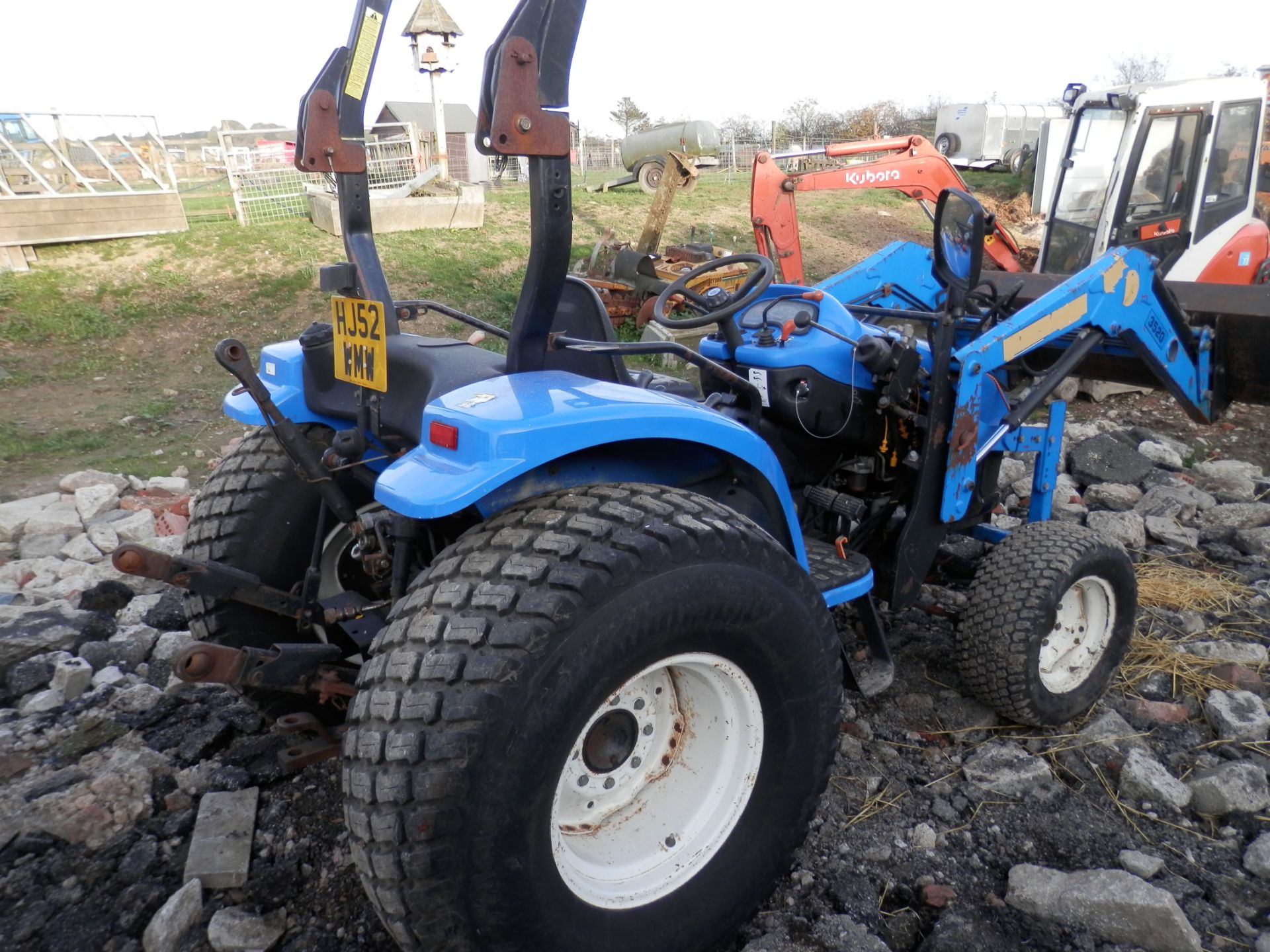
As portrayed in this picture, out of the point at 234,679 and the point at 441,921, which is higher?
the point at 234,679

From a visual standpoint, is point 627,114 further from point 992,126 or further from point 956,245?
point 956,245

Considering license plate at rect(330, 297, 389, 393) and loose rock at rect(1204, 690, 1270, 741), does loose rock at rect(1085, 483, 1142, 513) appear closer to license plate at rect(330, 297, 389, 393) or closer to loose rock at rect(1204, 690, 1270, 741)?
loose rock at rect(1204, 690, 1270, 741)

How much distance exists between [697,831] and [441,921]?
2.32 feet

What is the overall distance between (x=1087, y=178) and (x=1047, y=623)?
713 centimetres

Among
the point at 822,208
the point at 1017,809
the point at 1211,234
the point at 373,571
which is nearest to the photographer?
the point at 373,571

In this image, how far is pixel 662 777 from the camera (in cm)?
225

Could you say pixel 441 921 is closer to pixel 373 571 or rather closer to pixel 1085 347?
pixel 373 571

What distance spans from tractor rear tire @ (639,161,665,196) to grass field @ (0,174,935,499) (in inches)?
212

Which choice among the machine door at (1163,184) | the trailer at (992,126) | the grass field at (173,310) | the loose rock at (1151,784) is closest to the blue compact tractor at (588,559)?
the loose rock at (1151,784)

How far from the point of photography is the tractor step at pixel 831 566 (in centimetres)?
286

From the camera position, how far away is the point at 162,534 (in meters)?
4.88

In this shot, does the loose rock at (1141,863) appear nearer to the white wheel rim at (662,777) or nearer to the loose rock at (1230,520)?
the white wheel rim at (662,777)

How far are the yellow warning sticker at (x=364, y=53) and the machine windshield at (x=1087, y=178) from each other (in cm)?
788

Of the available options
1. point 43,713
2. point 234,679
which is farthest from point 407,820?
point 43,713
